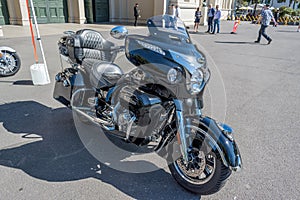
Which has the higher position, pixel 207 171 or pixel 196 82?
pixel 196 82

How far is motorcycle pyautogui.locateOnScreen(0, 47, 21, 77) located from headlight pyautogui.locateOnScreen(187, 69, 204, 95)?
548 cm

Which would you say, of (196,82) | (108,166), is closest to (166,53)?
(196,82)

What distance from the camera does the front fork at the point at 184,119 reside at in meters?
2.23

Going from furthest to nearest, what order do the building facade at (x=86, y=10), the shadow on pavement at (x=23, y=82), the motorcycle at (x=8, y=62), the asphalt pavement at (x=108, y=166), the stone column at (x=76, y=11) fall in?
the stone column at (x=76, y=11)
the building facade at (x=86, y=10)
the motorcycle at (x=8, y=62)
the shadow on pavement at (x=23, y=82)
the asphalt pavement at (x=108, y=166)

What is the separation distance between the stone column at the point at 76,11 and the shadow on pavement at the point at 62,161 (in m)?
16.1

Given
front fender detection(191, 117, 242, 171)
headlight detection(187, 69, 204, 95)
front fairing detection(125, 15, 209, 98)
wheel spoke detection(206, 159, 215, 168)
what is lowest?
wheel spoke detection(206, 159, 215, 168)

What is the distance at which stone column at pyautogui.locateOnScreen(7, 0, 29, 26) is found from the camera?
14.7 metres

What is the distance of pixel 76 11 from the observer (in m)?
18.3

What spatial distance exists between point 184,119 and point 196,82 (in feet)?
1.30

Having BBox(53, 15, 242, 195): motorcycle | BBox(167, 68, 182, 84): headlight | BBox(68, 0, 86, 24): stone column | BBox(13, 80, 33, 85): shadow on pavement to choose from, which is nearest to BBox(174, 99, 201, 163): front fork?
BBox(53, 15, 242, 195): motorcycle

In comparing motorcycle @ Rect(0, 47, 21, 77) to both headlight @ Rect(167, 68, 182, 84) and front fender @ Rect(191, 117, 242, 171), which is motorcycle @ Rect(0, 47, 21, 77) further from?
front fender @ Rect(191, 117, 242, 171)

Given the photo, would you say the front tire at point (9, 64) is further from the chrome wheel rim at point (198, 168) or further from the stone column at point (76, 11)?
the stone column at point (76, 11)

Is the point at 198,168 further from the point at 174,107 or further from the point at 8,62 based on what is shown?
the point at 8,62

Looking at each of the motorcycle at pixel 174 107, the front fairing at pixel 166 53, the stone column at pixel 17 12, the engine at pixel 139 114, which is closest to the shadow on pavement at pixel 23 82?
the motorcycle at pixel 174 107
